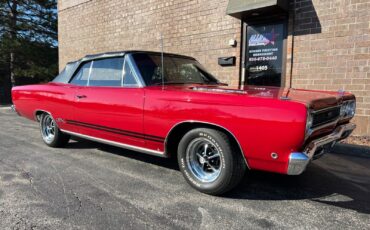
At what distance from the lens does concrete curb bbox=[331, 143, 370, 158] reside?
558 centimetres

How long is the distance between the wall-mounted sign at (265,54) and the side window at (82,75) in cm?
463

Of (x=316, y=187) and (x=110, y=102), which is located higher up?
(x=110, y=102)

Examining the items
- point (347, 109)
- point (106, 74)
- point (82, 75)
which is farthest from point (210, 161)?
point (82, 75)

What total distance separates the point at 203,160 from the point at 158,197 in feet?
1.99

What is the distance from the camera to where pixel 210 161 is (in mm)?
3582

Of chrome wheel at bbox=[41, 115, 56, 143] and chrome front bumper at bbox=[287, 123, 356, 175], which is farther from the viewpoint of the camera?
chrome wheel at bbox=[41, 115, 56, 143]

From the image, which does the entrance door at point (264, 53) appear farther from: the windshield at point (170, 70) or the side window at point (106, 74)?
the side window at point (106, 74)

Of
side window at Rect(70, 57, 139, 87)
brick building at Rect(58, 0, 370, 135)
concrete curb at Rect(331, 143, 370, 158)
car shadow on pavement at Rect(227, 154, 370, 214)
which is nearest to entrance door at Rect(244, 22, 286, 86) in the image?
brick building at Rect(58, 0, 370, 135)

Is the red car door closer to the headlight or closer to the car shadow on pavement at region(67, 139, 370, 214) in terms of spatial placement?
the car shadow on pavement at region(67, 139, 370, 214)

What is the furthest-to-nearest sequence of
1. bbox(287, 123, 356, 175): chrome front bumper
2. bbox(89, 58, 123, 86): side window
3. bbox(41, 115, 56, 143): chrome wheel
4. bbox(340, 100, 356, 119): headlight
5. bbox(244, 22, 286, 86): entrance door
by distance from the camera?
bbox(244, 22, 286, 86): entrance door → bbox(41, 115, 56, 143): chrome wheel → bbox(89, 58, 123, 86): side window → bbox(340, 100, 356, 119): headlight → bbox(287, 123, 356, 175): chrome front bumper

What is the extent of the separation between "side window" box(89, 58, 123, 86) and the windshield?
1.11 feet

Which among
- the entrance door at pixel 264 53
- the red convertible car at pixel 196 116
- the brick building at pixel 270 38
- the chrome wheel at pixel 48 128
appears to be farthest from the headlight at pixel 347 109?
the chrome wheel at pixel 48 128

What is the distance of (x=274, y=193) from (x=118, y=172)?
1969 millimetres

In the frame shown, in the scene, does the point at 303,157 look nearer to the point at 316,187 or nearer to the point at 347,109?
the point at 316,187
